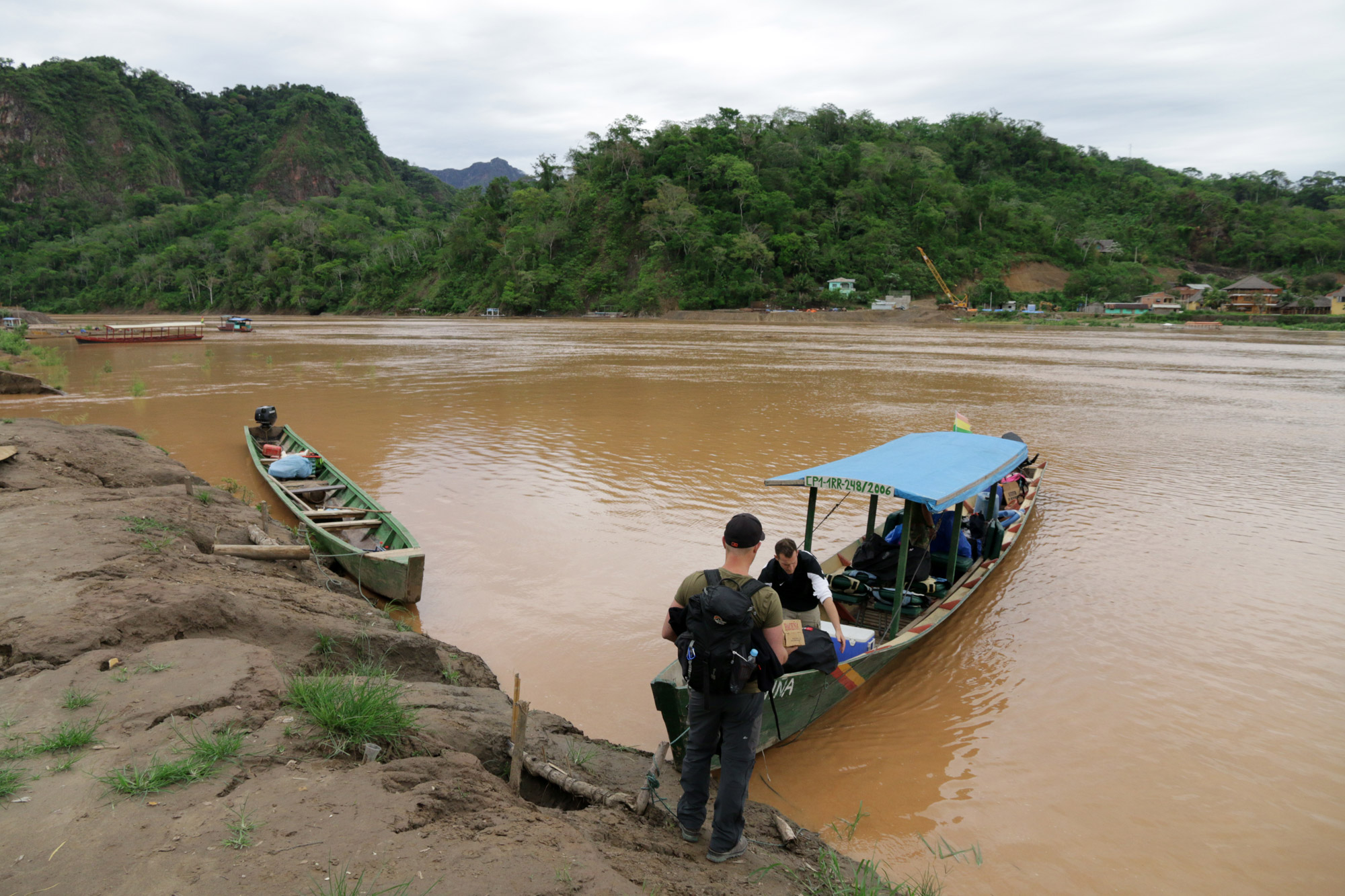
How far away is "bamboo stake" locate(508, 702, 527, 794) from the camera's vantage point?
3.76 meters

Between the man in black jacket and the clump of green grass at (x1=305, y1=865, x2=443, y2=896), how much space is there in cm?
275

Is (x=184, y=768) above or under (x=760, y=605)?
under

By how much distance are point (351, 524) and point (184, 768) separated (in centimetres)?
549

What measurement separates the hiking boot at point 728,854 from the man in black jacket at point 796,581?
1.52 m

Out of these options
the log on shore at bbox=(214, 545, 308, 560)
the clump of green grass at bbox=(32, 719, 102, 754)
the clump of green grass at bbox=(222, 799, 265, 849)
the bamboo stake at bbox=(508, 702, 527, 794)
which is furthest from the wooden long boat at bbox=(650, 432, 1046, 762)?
the log on shore at bbox=(214, 545, 308, 560)

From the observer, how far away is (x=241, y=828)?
284 centimetres

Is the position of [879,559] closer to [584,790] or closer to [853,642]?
[853,642]

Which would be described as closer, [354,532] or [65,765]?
[65,765]

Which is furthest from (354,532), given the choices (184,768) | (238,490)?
(184,768)

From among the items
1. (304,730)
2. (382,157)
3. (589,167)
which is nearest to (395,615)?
(304,730)

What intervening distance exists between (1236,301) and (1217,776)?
7965cm

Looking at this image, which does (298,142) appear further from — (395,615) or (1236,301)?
(395,615)

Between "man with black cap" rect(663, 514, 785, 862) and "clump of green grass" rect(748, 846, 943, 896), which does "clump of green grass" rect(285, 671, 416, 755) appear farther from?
"clump of green grass" rect(748, 846, 943, 896)

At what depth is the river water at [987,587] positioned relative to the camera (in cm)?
472
